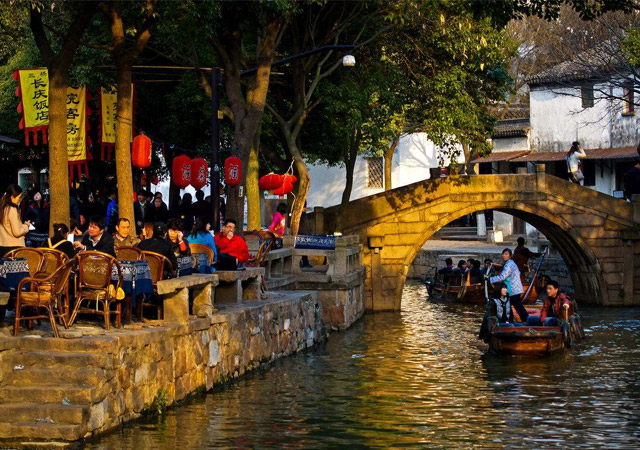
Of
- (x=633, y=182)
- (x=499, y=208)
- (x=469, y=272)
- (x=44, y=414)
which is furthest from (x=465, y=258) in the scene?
(x=44, y=414)

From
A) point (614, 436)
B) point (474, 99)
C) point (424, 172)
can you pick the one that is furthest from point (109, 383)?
point (424, 172)

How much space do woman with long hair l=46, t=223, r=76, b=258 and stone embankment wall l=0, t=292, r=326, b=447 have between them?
1917 millimetres

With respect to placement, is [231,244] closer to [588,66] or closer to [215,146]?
[215,146]

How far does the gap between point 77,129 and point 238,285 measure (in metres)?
8.27

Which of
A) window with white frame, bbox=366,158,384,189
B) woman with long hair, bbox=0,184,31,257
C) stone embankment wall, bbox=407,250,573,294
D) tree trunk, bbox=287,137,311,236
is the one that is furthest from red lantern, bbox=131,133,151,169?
window with white frame, bbox=366,158,384,189

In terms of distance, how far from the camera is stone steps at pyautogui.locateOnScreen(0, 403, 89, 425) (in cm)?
1233

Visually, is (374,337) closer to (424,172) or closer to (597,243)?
(597,243)

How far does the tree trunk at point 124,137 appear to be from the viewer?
1914 cm

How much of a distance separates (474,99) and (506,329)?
12.7 metres

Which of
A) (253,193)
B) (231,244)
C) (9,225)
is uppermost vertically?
(253,193)

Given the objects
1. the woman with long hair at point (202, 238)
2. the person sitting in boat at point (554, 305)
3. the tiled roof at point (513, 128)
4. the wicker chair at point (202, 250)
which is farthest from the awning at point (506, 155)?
the wicker chair at point (202, 250)

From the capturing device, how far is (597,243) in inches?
1346

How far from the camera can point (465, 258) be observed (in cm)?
4209

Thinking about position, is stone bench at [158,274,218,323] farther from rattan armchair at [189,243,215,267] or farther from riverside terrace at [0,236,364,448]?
rattan armchair at [189,243,215,267]
